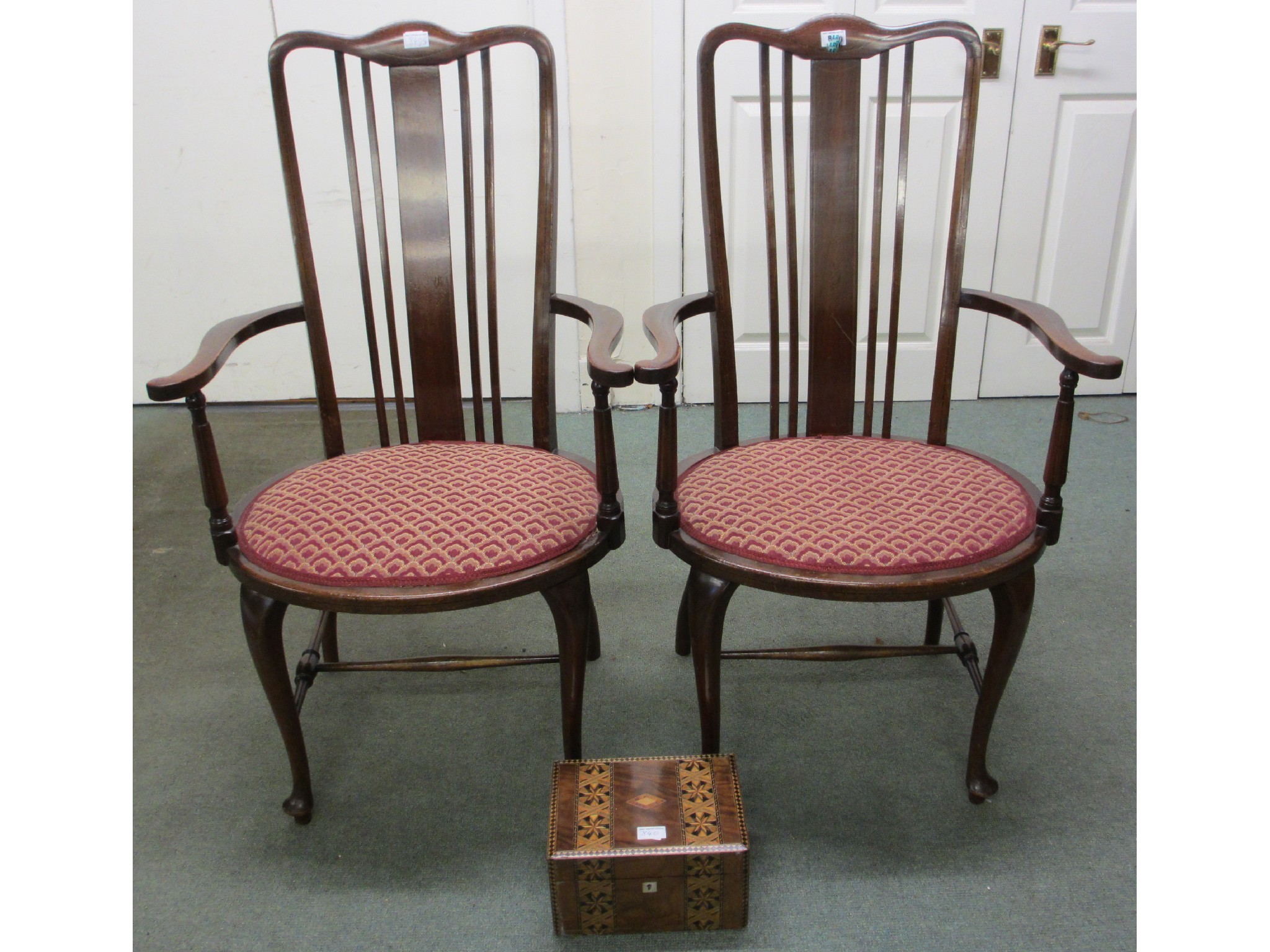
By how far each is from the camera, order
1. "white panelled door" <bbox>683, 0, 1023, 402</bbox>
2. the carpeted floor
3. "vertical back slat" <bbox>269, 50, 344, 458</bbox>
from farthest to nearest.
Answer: "white panelled door" <bbox>683, 0, 1023, 402</bbox>, "vertical back slat" <bbox>269, 50, 344, 458</bbox>, the carpeted floor

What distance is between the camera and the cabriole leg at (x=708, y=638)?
1.10m

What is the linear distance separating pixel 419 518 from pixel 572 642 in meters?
0.26

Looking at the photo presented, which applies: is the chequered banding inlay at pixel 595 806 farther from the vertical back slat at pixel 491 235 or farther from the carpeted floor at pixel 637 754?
the vertical back slat at pixel 491 235

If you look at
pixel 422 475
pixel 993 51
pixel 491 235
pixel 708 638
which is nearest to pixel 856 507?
pixel 708 638

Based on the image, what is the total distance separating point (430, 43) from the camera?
51.7 inches

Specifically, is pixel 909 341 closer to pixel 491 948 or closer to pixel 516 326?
pixel 516 326

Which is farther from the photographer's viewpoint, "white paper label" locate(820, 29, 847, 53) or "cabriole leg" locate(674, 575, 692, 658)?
"cabriole leg" locate(674, 575, 692, 658)

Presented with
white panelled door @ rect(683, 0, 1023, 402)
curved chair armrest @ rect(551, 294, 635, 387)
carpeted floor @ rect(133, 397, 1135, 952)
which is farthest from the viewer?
white panelled door @ rect(683, 0, 1023, 402)

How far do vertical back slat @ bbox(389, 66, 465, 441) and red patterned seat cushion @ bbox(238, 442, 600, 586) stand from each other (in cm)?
20

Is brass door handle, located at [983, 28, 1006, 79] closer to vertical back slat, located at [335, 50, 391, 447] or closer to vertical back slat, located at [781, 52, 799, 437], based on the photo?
vertical back slat, located at [781, 52, 799, 437]

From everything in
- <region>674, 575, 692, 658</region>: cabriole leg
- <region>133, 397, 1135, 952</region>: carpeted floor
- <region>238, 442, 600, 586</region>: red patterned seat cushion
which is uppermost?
<region>238, 442, 600, 586</region>: red patterned seat cushion

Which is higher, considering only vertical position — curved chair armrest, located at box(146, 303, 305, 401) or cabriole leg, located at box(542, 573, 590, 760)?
curved chair armrest, located at box(146, 303, 305, 401)

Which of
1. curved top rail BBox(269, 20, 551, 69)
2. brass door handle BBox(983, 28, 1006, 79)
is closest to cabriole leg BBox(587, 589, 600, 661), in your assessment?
curved top rail BBox(269, 20, 551, 69)

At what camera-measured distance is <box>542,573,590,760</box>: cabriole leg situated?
1094mm
